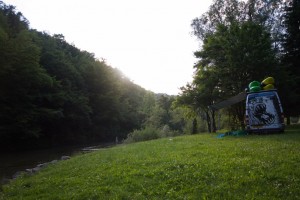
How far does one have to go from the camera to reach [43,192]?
7.96 m

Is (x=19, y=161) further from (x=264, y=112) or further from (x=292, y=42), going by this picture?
(x=292, y=42)

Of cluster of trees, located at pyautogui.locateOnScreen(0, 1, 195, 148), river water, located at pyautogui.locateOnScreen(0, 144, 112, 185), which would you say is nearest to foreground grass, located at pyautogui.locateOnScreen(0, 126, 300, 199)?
river water, located at pyautogui.locateOnScreen(0, 144, 112, 185)

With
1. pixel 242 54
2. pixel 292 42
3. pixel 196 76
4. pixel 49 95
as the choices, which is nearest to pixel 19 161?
pixel 196 76

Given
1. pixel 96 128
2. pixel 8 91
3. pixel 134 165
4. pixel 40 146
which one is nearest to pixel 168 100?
pixel 96 128

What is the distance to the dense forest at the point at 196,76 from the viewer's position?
956 inches

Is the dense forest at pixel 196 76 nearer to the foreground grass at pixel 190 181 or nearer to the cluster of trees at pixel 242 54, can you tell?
the cluster of trees at pixel 242 54

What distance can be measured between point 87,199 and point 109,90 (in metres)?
58.0

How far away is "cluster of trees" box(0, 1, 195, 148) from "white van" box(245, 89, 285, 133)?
2343cm

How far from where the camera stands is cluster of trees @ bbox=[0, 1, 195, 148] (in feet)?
109

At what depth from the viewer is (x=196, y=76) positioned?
29062 mm

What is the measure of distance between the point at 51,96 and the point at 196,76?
2325cm

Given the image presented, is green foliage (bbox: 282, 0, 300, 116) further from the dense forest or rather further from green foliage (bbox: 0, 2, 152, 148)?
green foliage (bbox: 0, 2, 152, 148)

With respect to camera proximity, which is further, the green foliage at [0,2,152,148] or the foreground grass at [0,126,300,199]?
the green foliage at [0,2,152,148]

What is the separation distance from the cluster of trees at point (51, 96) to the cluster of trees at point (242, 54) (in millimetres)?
14010
